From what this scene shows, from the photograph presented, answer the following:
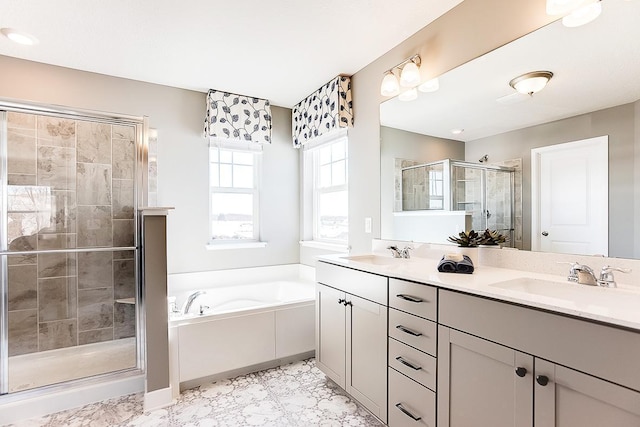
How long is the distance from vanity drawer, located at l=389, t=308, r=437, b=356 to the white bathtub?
113 centimetres

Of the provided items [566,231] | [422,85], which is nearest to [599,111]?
[566,231]

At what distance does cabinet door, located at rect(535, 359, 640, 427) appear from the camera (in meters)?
0.90

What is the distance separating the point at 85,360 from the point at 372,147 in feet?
9.18

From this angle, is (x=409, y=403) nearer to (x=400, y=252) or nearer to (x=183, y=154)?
(x=400, y=252)

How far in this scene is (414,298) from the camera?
156 cm

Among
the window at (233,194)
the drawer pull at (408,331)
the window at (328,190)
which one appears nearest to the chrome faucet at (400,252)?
→ the drawer pull at (408,331)

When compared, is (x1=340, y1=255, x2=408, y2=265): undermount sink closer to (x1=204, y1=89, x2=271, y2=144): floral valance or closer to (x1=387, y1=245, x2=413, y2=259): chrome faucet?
(x1=387, y1=245, x2=413, y2=259): chrome faucet

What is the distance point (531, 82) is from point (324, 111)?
5.67 ft

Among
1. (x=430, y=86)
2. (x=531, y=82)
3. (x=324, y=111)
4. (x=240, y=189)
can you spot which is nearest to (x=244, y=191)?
(x=240, y=189)

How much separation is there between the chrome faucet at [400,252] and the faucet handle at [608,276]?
1080 millimetres

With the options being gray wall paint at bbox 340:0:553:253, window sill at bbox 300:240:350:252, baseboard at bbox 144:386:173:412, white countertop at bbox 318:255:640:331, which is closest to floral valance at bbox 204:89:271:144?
gray wall paint at bbox 340:0:553:253

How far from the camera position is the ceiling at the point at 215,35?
73.8 inches

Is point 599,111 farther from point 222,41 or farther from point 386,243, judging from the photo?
point 222,41

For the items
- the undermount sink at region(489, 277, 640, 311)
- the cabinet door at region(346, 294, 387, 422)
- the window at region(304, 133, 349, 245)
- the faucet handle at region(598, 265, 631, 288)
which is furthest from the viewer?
the window at region(304, 133, 349, 245)
